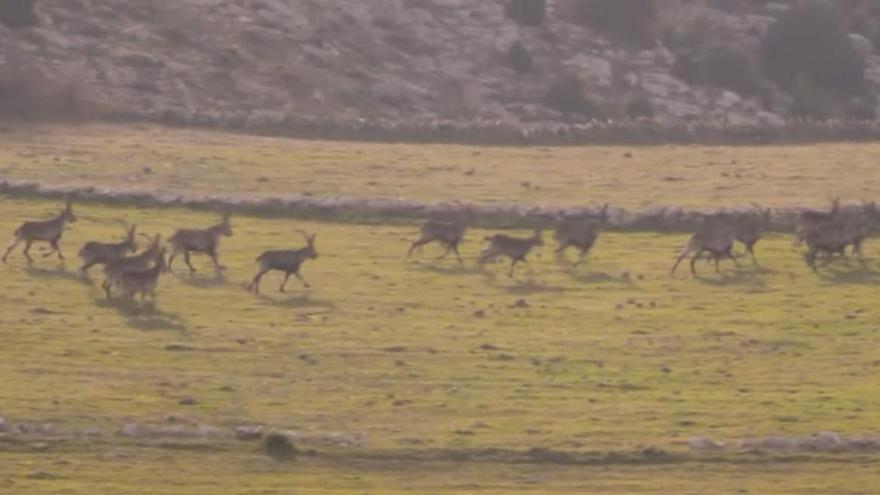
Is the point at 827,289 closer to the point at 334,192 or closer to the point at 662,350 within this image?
the point at 662,350

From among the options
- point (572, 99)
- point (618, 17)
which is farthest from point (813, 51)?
point (572, 99)

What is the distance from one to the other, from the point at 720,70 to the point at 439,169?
→ 34202mm

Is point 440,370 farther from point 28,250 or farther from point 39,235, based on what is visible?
point 28,250

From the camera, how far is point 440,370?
1572 inches

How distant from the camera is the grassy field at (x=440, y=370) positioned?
111ft

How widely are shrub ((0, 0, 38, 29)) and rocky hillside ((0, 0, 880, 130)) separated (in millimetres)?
272

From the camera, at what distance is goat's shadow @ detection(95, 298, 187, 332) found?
42.6m

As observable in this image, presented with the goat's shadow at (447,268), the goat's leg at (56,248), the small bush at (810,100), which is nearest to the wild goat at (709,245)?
the goat's shadow at (447,268)

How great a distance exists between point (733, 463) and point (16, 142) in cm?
3593

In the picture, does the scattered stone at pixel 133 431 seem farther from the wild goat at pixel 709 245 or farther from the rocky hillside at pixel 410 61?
the rocky hillside at pixel 410 61

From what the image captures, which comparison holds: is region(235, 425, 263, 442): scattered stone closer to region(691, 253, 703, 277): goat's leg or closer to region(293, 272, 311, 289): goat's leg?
region(293, 272, 311, 289): goat's leg

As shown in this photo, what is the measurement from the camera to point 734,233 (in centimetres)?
5169

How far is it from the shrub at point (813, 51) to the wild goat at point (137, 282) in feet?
183

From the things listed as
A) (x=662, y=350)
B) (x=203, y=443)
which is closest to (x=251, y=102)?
(x=662, y=350)
